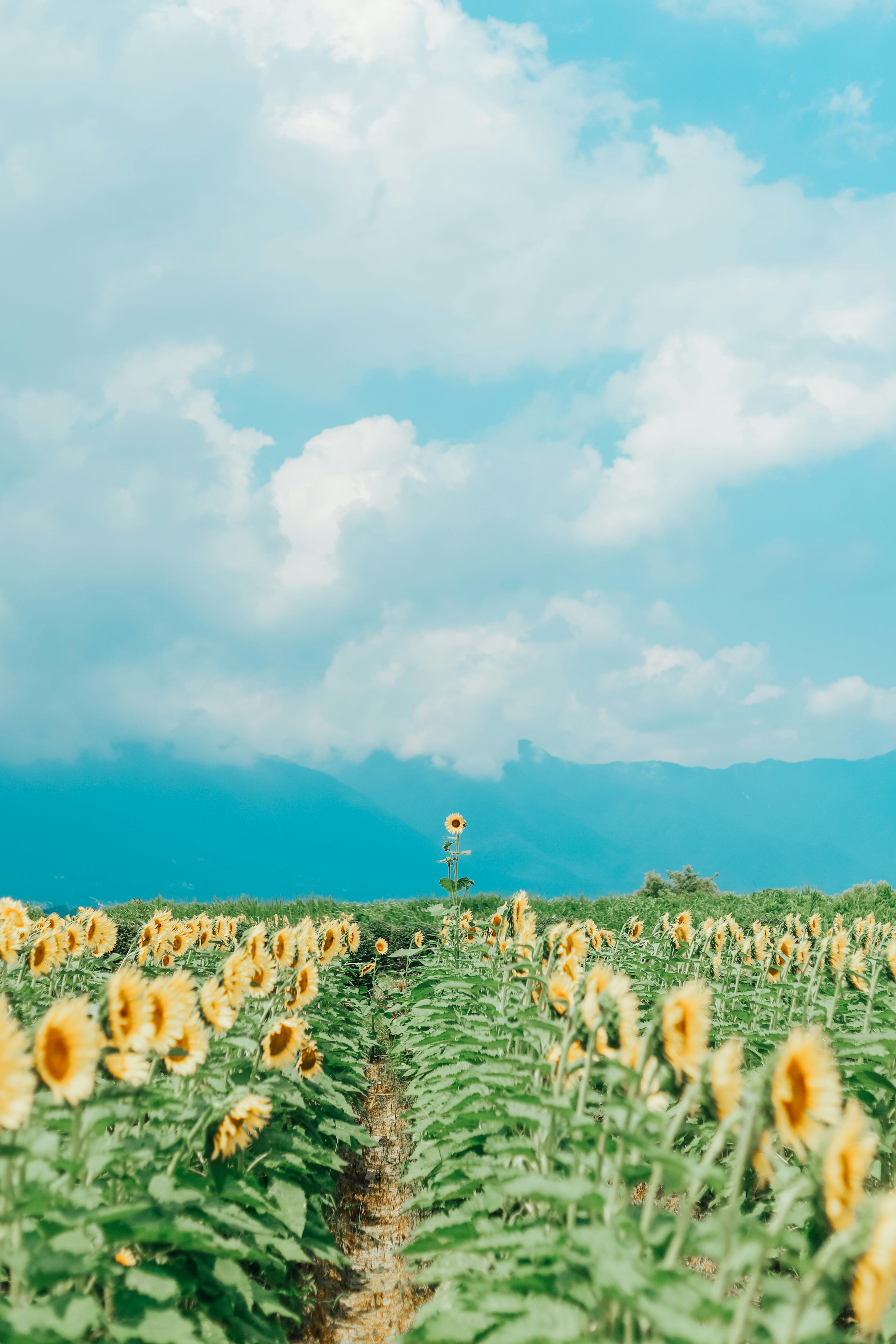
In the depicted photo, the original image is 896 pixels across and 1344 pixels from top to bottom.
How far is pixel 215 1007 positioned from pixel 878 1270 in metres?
3.47

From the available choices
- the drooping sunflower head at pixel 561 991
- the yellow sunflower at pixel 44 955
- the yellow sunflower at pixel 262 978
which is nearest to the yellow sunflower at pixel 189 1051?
the yellow sunflower at pixel 262 978

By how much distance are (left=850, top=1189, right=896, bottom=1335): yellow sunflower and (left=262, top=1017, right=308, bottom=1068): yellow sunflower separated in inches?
136

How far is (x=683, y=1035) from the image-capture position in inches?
118

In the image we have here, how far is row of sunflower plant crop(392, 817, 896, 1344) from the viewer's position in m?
2.15

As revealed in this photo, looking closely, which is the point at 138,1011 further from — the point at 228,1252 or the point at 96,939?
the point at 96,939

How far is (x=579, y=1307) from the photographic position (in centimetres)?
296

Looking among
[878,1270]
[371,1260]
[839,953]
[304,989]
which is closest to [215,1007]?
[304,989]

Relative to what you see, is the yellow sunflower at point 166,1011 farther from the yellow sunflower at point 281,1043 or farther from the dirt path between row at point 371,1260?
the dirt path between row at point 371,1260

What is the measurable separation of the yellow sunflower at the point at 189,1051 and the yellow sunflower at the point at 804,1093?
2.51 m

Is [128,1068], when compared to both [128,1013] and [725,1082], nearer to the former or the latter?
[128,1013]

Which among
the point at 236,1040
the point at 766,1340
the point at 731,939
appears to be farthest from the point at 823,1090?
the point at 731,939

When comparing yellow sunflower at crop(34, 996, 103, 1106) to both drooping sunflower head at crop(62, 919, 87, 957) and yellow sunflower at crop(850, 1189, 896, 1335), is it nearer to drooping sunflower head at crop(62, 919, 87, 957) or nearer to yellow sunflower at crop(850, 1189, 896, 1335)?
yellow sunflower at crop(850, 1189, 896, 1335)

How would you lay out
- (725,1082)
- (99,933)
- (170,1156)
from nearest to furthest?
(725,1082), (170,1156), (99,933)

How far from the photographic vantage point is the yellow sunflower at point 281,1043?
4.80 m
